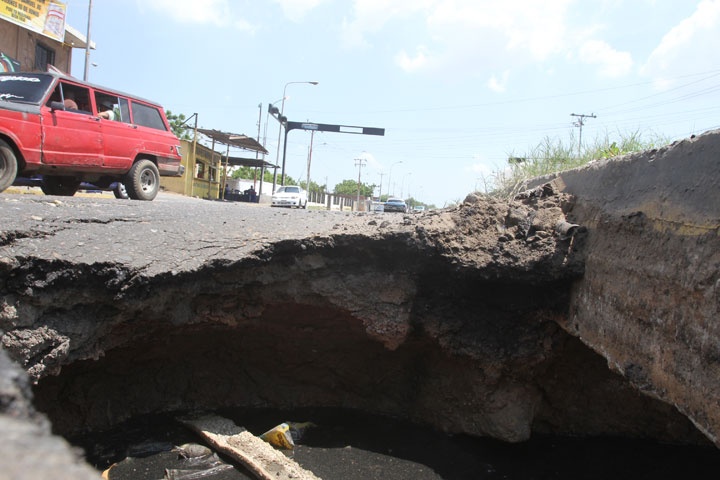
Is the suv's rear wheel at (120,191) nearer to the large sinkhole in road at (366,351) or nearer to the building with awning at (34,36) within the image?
the large sinkhole in road at (366,351)

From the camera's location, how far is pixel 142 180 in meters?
7.45

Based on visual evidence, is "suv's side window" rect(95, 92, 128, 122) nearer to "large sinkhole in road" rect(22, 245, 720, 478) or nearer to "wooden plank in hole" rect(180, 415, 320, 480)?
"large sinkhole in road" rect(22, 245, 720, 478)

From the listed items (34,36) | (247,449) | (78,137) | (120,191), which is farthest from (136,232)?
(34,36)

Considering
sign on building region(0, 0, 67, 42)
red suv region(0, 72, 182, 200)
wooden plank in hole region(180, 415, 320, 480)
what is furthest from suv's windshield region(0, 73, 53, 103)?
sign on building region(0, 0, 67, 42)

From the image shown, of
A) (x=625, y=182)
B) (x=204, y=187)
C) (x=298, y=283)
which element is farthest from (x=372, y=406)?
(x=204, y=187)

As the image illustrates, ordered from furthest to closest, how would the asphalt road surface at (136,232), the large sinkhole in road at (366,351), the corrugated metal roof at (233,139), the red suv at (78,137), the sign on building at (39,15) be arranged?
the corrugated metal roof at (233,139) → the sign on building at (39,15) → the red suv at (78,137) → the large sinkhole in road at (366,351) → the asphalt road surface at (136,232)

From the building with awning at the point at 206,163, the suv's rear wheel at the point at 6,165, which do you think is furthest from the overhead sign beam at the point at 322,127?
the suv's rear wheel at the point at 6,165

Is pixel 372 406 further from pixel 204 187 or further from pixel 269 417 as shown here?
pixel 204 187

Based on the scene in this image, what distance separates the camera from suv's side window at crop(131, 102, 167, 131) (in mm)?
7520

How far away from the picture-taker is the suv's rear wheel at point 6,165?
5531 millimetres

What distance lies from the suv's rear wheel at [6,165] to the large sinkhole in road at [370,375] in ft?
8.12

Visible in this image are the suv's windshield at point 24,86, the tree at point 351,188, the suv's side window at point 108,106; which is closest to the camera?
the suv's windshield at point 24,86

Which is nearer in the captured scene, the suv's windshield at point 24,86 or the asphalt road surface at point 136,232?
the asphalt road surface at point 136,232

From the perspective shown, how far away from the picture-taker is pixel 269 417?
5277mm
